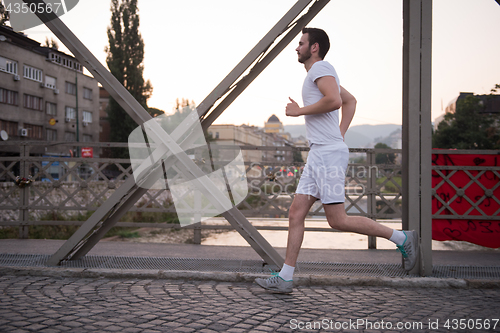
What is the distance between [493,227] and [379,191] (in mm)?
1591

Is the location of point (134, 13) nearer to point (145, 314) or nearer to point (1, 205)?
point (1, 205)

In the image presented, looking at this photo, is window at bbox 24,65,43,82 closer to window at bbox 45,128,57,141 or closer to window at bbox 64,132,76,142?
window at bbox 45,128,57,141

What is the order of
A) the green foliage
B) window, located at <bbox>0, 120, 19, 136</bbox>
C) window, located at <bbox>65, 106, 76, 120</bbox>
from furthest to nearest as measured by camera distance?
window, located at <bbox>65, 106, 76, 120</bbox> < window, located at <bbox>0, 120, 19, 136</bbox> < the green foliage

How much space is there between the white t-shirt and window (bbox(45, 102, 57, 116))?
51.6m

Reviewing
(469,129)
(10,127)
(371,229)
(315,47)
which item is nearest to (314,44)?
(315,47)

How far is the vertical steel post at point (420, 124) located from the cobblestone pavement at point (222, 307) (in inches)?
27.3

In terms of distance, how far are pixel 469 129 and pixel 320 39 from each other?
184ft

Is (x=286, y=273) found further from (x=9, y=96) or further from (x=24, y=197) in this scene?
(x=9, y=96)

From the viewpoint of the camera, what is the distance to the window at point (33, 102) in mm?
46094

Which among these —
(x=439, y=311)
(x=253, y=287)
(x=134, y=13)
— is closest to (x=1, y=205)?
(x=253, y=287)

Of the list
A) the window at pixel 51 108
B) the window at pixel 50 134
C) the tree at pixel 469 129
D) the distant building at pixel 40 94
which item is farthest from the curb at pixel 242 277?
the window at pixel 50 134

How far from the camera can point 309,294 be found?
12.4 ft

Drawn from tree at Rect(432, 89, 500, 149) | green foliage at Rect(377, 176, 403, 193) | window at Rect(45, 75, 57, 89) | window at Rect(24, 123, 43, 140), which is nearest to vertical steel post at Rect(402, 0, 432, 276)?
green foliage at Rect(377, 176, 403, 193)

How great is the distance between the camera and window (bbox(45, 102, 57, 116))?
49.9 meters
